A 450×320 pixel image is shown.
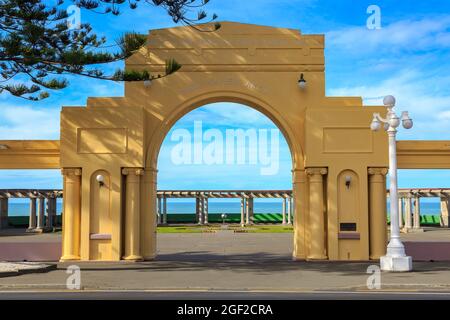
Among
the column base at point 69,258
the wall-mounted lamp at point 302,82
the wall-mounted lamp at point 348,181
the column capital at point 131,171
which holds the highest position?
the wall-mounted lamp at point 302,82

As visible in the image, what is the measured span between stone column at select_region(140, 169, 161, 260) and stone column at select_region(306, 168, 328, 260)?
5.26 metres

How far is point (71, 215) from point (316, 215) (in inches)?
317

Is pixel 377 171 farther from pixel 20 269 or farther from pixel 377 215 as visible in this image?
pixel 20 269

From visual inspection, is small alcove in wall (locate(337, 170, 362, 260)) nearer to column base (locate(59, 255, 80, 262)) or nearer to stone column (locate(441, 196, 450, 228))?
column base (locate(59, 255, 80, 262))

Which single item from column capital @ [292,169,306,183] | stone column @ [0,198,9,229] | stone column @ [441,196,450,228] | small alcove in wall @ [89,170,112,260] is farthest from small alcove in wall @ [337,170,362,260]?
stone column @ [0,198,9,229]

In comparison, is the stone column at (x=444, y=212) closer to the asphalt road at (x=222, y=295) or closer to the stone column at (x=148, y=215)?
the stone column at (x=148, y=215)

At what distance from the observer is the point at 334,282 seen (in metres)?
12.9

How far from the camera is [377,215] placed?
1828 centimetres

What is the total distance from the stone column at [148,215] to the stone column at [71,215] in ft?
6.95

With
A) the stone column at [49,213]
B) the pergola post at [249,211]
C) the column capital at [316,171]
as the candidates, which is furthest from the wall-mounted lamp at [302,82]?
the stone column at [49,213]

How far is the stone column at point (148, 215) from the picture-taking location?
61.7 ft

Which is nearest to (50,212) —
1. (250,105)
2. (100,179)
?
(100,179)

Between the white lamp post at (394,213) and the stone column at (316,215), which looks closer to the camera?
the white lamp post at (394,213)

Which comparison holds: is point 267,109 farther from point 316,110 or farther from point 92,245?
point 92,245
